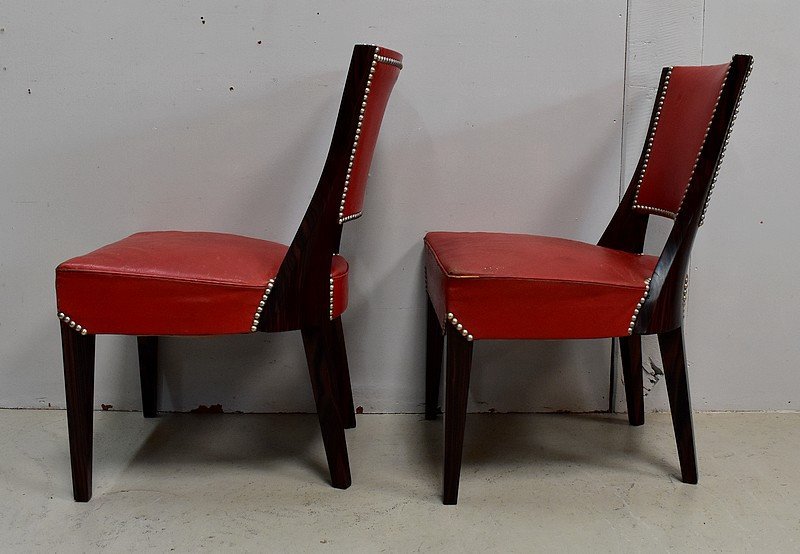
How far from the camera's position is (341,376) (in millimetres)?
1859

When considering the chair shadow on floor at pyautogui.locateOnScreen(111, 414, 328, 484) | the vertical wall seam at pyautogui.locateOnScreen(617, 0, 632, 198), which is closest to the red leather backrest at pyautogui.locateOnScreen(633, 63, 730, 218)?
the vertical wall seam at pyautogui.locateOnScreen(617, 0, 632, 198)

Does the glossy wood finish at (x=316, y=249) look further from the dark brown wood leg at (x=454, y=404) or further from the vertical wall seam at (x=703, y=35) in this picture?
the vertical wall seam at (x=703, y=35)

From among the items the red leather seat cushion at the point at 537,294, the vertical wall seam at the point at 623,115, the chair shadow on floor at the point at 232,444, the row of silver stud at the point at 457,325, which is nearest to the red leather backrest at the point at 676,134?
the vertical wall seam at the point at 623,115

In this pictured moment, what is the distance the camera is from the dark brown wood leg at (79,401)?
1.46 meters

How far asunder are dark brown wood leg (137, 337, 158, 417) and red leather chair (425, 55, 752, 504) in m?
0.75

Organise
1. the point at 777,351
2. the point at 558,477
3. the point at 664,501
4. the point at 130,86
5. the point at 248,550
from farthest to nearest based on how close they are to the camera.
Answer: the point at 777,351, the point at 130,86, the point at 558,477, the point at 664,501, the point at 248,550

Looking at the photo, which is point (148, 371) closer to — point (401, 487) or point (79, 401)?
point (79, 401)

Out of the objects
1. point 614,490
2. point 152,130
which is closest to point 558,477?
point 614,490

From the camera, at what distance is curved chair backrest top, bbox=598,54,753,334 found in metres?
1.45

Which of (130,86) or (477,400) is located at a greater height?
(130,86)

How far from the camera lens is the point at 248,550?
1341 millimetres

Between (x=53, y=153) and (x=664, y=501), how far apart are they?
159cm

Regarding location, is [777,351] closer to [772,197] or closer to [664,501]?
[772,197]

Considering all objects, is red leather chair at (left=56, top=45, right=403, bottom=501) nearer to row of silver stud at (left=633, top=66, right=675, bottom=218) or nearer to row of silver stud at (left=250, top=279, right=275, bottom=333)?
row of silver stud at (left=250, top=279, right=275, bottom=333)
